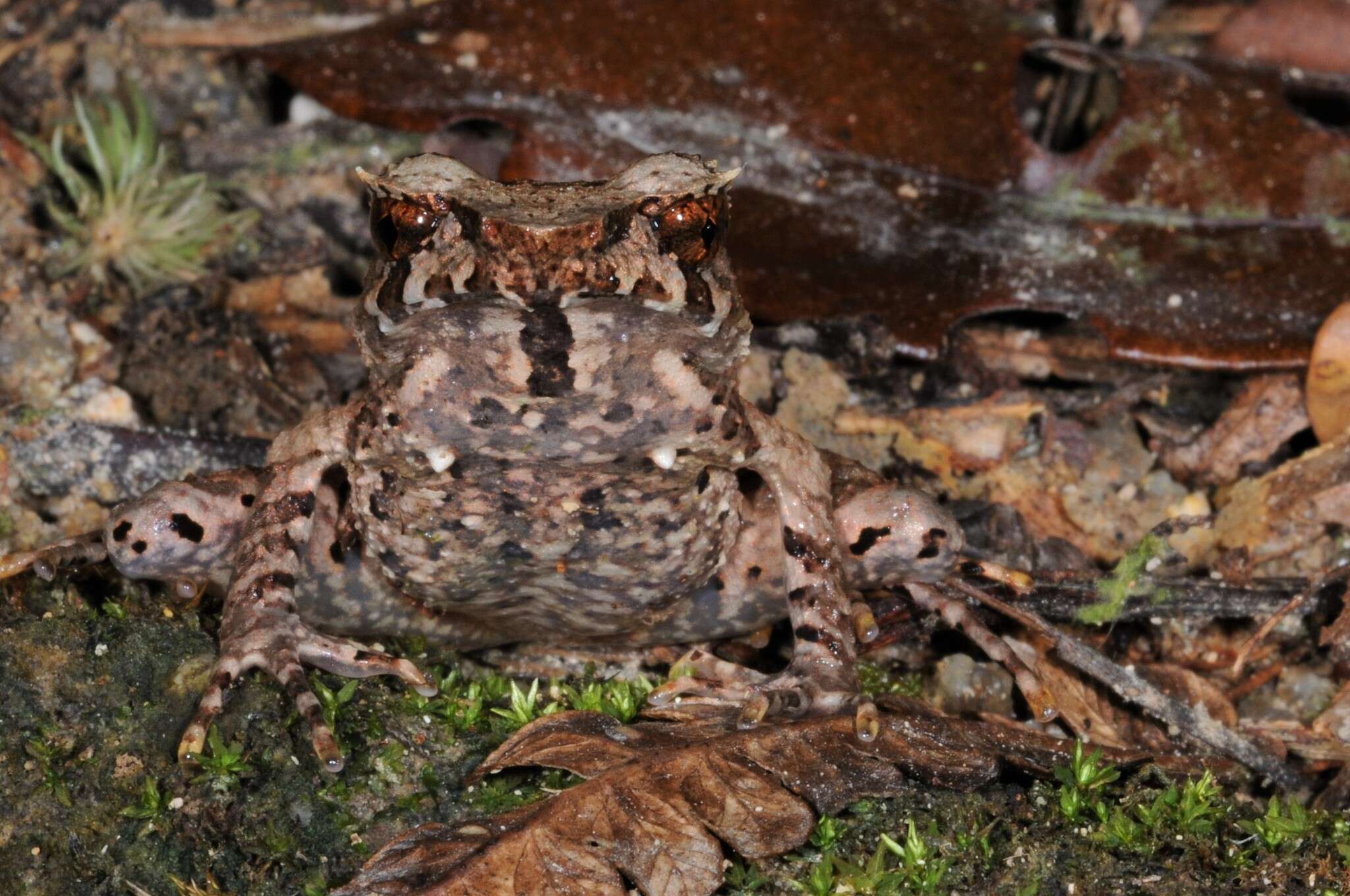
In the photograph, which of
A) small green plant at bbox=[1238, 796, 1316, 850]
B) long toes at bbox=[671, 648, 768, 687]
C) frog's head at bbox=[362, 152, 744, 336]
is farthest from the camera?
long toes at bbox=[671, 648, 768, 687]

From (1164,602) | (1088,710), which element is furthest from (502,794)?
(1164,602)

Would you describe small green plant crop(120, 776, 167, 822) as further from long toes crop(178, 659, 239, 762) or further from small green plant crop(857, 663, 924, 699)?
small green plant crop(857, 663, 924, 699)

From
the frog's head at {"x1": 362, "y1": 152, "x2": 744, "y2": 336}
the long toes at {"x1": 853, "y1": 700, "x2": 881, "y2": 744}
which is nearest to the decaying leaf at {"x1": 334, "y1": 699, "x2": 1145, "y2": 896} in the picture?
the long toes at {"x1": 853, "y1": 700, "x2": 881, "y2": 744}

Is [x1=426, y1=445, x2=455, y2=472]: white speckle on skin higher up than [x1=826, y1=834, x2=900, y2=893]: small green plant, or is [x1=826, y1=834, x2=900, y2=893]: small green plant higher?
[x1=426, y1=445, x2=455, y2=472]: white speckle on skin

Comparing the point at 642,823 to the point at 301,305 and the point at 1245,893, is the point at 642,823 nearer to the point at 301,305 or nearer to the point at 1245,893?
the point at 1245,893

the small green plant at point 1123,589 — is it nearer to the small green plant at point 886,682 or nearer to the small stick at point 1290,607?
the small stick at point 1290,607

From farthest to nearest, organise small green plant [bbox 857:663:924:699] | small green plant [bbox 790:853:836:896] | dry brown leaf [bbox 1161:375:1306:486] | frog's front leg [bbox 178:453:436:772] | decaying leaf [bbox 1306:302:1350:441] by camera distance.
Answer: dry brown leaf [bbox 1161:375:1306:486], decaying leaf [bbox 1306:302:1350:441], small green plant [bbox 857:663:924:699], frog's front leg [bbox 178:453:436:772], small green plant [bbox 790:853:836:896]

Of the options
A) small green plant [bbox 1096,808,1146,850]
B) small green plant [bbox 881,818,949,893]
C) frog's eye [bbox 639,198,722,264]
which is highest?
frog's eye [bbox 639,198,722,264]
